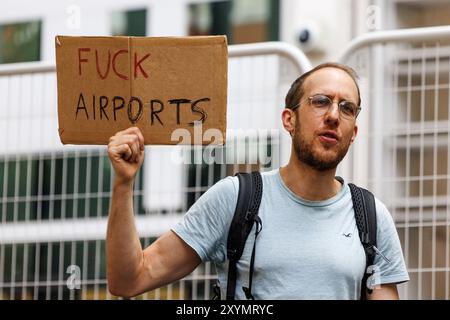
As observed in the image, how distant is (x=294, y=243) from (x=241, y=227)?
0.57ft

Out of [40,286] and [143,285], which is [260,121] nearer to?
[40,286]

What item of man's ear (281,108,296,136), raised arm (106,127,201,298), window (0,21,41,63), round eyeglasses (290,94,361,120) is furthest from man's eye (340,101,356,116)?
window (0,21,41,63)

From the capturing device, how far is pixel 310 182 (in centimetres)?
453

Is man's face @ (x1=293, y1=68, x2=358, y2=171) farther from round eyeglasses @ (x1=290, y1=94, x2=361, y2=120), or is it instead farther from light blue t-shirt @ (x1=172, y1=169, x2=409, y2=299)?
light blue t-shirt @ (x1=172, y1=169, x2=409, y2=299)

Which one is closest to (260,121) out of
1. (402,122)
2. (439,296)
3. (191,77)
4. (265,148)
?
(265,148)

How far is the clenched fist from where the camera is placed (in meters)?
4.27

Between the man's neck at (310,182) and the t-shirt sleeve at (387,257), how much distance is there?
195mm

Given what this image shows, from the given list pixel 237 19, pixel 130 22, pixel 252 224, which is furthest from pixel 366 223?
pixel 130 22

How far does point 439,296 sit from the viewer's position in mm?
6363

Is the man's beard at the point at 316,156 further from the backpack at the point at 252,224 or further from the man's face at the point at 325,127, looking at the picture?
the backpack at the point at 252,224

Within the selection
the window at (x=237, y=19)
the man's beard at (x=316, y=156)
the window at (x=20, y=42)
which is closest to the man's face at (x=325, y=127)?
the man's beard at (x=316, y=156)
